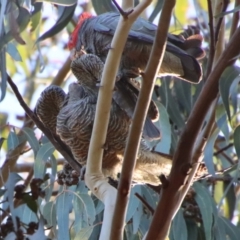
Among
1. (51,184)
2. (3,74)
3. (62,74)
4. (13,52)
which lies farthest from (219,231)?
(62,74)

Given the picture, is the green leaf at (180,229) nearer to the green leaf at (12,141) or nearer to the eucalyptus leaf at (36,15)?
the green leaf at (12,141)

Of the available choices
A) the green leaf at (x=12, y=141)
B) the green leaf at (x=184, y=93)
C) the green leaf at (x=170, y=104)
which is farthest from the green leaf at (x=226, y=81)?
the green leaf at (x=184, y=93)

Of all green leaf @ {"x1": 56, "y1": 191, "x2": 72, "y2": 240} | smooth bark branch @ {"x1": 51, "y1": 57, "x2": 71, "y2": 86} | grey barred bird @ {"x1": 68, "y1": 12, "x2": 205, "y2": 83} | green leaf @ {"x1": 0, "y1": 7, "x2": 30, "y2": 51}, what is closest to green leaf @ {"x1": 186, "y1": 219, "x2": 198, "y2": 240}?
green leaf @ {"x1": 56, "y1": 191, "x2": 72, "y2": 240}

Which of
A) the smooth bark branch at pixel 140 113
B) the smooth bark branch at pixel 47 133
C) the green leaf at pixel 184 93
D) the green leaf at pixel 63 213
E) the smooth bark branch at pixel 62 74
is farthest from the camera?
the smooth bark branch at pixel 62 74

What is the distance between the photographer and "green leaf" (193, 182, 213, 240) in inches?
85.1

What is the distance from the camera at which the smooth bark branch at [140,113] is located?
1409 millimetres

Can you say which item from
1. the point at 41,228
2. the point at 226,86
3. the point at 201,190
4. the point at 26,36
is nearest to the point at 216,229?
the point at 201,190

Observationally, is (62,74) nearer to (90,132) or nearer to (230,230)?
(90,132)

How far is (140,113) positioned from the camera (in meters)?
1.47

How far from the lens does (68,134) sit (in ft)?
7.63

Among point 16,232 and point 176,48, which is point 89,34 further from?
point 16,232

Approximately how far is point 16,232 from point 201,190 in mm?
861

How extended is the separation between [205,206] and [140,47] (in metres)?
0.63

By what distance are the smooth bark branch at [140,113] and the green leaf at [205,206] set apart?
702 mm
